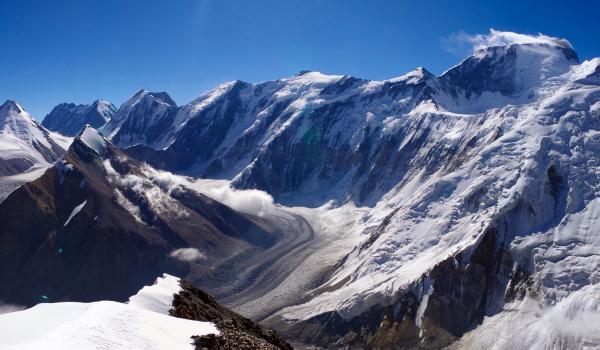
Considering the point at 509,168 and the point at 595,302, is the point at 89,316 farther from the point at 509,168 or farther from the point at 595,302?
the point at 509,168

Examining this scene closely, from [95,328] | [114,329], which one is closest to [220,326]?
[114,329]

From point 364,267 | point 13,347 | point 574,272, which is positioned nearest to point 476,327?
point 574,272

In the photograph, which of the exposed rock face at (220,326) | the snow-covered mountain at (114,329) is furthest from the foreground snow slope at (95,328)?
the exposed rock face at (220,326)

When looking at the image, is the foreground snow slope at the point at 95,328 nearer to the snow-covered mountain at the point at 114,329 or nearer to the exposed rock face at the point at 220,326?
the snow-covered mountain at the point at 114,329

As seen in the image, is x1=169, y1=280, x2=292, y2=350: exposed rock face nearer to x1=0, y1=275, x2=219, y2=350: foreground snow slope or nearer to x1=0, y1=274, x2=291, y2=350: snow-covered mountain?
x1=0, y1=274, x2=291, y2=350: snow-covered mountain

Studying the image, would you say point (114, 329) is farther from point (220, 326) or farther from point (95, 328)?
point (220, 326)

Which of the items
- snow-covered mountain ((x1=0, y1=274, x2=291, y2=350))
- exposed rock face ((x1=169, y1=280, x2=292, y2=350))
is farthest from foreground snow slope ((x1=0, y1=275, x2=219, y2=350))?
exposed rock face ((x1=169, y1=280, x2=292, y2=350))
